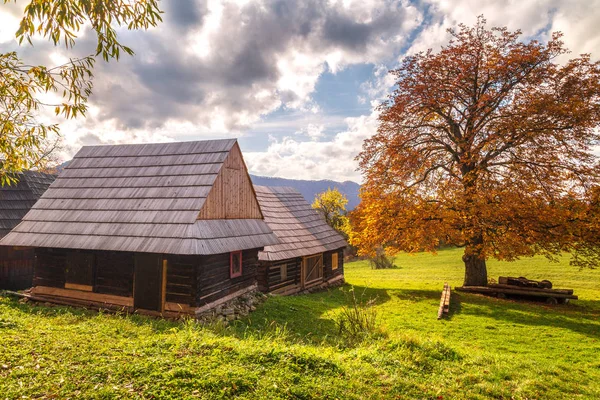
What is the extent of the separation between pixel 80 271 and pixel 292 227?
1028 centimetres

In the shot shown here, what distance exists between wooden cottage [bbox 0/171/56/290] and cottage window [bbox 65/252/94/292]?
4721 mm

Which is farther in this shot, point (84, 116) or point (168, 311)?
point (168, 311)

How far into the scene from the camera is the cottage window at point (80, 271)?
11.2 meters

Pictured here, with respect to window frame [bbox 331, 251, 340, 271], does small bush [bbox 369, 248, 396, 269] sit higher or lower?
lower

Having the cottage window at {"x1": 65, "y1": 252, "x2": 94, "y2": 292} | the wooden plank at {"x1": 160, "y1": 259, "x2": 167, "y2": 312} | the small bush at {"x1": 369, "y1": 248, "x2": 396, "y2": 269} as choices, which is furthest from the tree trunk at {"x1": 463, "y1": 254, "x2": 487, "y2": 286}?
the cottage window at {"x1": 65, "y1": 252, "x2": 94, "y2": 292}

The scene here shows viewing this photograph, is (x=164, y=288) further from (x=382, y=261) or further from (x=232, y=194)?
(x=382, y=261)

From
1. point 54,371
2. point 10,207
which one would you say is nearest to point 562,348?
point 54,371

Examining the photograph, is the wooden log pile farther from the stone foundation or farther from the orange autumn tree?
the stone foundation

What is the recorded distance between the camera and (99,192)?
1234 cm

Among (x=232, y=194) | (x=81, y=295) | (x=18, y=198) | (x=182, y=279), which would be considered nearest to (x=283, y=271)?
(x=232, y=194)

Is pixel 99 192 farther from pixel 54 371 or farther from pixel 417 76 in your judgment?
pixel 417 76

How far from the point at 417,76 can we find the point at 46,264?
18.1 meters

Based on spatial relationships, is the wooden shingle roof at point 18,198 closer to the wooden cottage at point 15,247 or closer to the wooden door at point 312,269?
the wooden cottage at point 15,247

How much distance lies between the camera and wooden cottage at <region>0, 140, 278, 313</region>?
10.1m
